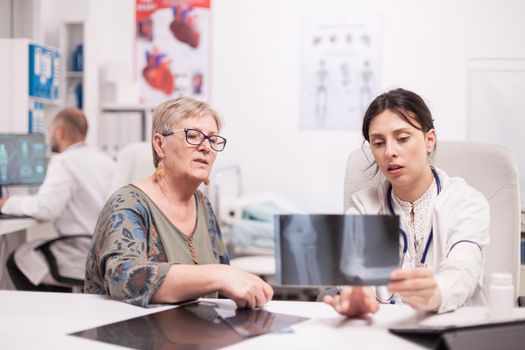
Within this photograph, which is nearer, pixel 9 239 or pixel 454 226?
pixel 454 226

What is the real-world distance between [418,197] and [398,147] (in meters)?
0.16

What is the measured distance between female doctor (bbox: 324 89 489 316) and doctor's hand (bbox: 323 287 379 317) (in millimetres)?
249

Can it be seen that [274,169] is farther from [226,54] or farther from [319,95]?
[226,54]

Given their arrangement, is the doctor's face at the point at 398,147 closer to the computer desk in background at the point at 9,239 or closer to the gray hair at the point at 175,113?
the gray hair at the point at 175,113

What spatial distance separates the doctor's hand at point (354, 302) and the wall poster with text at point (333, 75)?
11.6 feet

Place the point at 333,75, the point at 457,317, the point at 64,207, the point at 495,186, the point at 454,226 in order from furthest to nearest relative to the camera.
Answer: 1. the point at 333,75
2. the point at 64,207
3. the point at 495,186
4. the point at 454,226
5. the point at 457,317

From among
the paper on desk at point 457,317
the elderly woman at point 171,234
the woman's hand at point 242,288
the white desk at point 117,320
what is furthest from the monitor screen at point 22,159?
the paper on desk at point 457,317

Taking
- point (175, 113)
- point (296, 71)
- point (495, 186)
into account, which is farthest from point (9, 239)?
point (495, 186)

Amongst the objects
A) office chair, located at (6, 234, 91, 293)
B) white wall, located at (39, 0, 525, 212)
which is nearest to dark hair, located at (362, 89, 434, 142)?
office chair, located at (6, 234, 91, 293)

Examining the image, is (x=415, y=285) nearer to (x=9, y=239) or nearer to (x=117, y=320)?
(x=117, y=320)

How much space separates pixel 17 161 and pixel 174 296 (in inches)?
91.2

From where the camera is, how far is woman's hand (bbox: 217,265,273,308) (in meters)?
1.28

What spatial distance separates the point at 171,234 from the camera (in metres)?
1.55

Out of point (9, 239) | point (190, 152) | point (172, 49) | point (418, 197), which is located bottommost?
point (9, 239)
